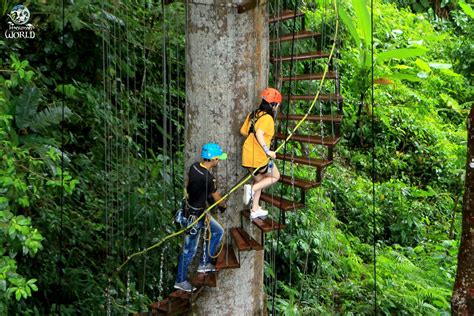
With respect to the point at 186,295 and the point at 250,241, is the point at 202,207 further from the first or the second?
the point at 186,295

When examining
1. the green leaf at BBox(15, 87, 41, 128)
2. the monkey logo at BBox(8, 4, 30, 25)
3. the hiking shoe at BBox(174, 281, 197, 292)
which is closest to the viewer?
the hiking shoe at BBox(174, 281, 197, 292)

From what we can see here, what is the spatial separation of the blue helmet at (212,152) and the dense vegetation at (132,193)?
39 centimetres

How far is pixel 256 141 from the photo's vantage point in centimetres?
410

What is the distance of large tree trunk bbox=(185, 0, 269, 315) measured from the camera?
4051 millimetres

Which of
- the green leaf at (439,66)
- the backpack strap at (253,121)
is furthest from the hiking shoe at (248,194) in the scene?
the green leaf at (439,66)

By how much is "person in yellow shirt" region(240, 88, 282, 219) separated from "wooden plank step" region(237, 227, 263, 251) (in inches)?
5.2

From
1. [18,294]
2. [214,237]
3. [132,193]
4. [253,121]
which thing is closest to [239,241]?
[214,237]

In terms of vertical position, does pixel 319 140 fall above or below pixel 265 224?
above

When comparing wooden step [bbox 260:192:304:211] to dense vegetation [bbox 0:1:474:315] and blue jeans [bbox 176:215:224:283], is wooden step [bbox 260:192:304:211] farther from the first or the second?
dense vegetation [bbox 0:1:474:315]

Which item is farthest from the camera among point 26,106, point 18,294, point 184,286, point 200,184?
point 26,106

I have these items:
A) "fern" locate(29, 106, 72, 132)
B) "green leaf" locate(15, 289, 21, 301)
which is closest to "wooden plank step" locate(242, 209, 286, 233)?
"green leaf" locate(15, 289, 21, 301)

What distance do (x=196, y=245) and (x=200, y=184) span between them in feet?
1.70

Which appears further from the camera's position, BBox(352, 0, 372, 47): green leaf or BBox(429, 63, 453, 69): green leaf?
BBox(429, 63, 453, 69): green leaf

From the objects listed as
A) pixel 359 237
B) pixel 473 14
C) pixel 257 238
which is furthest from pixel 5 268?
pixel 473 14
